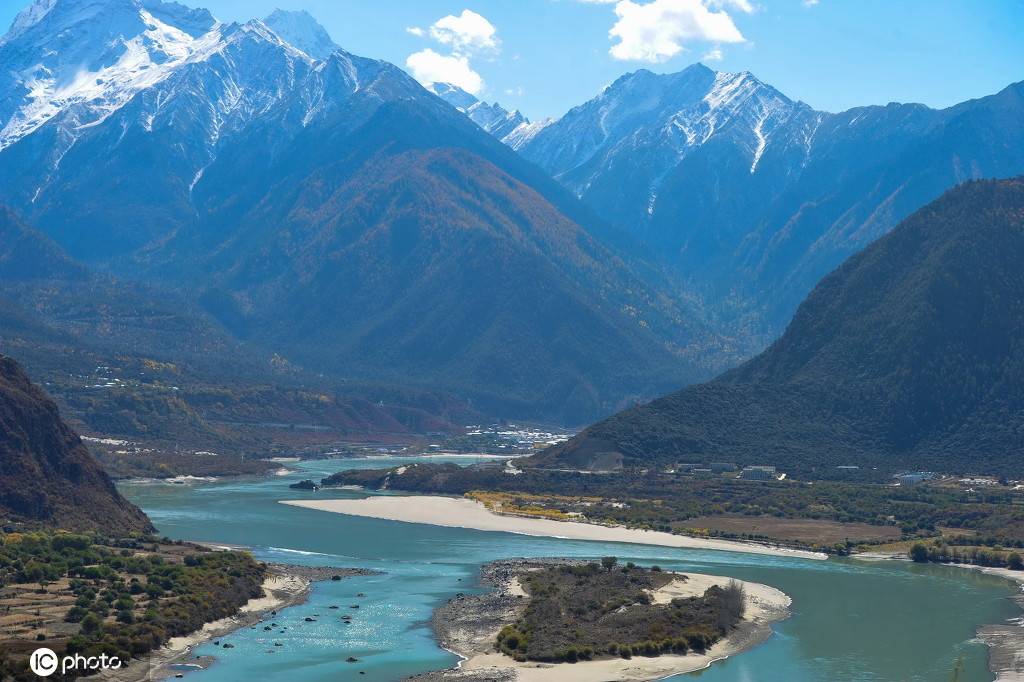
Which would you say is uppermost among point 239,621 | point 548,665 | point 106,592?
point 106,592

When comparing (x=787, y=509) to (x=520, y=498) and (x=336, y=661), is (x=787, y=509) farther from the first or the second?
(x=336, y=661)

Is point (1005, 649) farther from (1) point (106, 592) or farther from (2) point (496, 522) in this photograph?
(2) point (496, 522)

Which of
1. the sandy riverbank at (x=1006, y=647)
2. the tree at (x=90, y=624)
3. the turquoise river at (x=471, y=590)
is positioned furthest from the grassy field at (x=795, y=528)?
the tree at (x=90, y=624)

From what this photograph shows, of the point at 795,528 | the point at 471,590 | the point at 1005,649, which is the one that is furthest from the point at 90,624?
the point at 795,528

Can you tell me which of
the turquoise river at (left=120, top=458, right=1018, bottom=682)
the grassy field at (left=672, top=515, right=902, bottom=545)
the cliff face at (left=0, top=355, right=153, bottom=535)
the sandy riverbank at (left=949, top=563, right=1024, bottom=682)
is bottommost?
the sandy riverbank at (left=949, top=563, right=1024, bottom=682)

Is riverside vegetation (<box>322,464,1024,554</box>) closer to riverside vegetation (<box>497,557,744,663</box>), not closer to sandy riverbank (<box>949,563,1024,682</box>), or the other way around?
sandy riverbank (<box>949,563,1024,682</box>)

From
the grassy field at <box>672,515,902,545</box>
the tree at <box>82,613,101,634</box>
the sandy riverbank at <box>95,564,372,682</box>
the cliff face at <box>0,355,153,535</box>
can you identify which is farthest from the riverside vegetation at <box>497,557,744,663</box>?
the grassy field at <box>672,515,902,545</box>
